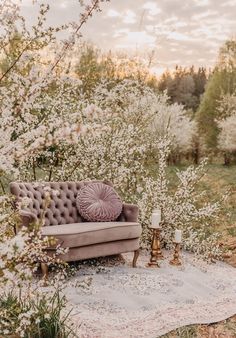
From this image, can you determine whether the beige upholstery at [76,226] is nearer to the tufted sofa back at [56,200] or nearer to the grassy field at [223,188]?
the tufted sofa back at [56,200]

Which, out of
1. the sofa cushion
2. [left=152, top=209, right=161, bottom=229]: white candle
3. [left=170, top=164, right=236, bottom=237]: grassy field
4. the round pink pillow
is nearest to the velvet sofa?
the sofa cushion

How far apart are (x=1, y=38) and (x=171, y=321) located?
2851 millimetres

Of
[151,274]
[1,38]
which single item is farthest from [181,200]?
[1,38]

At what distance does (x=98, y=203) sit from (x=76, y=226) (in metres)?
0.61

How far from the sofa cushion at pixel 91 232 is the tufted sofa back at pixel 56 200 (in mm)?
278

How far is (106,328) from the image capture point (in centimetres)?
418

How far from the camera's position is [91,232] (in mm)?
5719

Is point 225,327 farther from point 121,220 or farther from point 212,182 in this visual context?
point 212,182

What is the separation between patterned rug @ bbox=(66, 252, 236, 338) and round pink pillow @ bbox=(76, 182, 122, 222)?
0.55m

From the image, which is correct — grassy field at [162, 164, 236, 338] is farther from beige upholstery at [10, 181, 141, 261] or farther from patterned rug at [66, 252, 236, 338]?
→ beige upholstery at [10, 181, 141, 261]

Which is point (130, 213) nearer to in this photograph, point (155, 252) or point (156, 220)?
point (156, 220)

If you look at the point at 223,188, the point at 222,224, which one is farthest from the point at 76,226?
the point at 223,188

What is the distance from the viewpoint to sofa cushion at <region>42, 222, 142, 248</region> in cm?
546

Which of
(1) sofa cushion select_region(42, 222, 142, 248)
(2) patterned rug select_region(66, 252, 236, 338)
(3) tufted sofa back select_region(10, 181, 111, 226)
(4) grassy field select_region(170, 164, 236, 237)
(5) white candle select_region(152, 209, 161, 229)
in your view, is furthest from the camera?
(4) grassy field select_region(170, 164, 236, 237)
